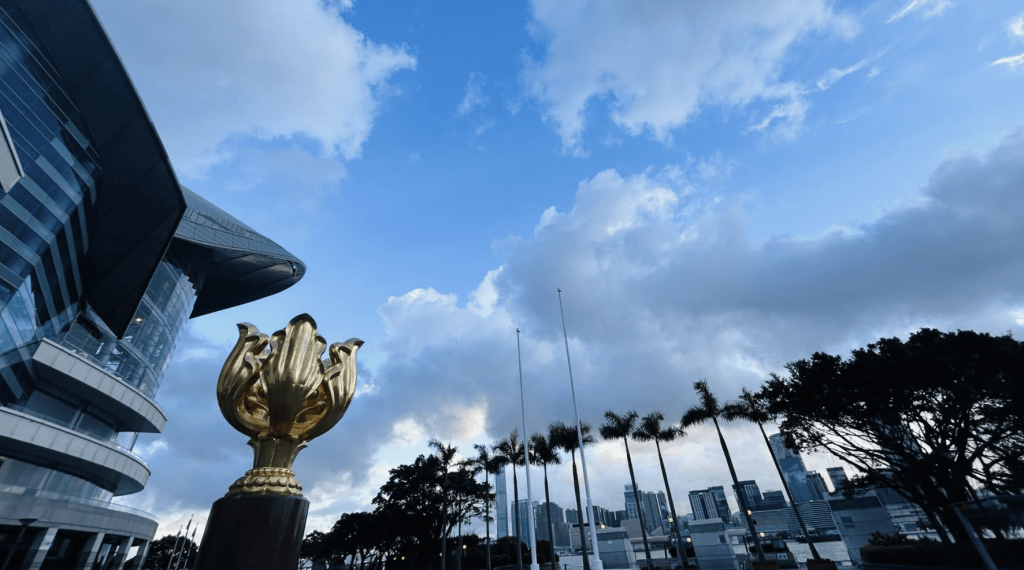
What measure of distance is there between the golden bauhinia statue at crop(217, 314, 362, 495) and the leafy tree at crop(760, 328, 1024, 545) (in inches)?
857

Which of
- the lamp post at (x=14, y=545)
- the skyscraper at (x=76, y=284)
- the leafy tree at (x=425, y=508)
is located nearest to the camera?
the skyscraper at (x=76, y=284)

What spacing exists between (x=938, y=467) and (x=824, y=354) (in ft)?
19.2

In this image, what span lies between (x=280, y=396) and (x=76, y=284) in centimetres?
3760

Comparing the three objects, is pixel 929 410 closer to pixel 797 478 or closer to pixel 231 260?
pixel 231 260

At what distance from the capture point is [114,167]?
92.0 ft

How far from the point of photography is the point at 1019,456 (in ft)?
56.1

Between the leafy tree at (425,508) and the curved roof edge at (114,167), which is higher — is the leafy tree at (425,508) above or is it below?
below

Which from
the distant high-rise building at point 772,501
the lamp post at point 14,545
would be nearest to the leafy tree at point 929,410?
the lamp post at point 14,545

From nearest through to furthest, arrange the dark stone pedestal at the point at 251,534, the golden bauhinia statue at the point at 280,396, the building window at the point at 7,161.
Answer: the dark stone pedestal at the point at 251,534
the golden bauhinia statue at the point at 280,396
the building window at the point at 7,161

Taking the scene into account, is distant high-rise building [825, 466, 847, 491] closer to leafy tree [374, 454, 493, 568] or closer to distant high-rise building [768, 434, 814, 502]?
leafy tree [374, 454, 493, 568]

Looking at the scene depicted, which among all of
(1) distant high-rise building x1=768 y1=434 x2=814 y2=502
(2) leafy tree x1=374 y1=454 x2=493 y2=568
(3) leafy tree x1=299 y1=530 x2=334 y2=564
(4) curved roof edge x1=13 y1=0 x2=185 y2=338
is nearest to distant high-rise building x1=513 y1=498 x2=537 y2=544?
(2) leafy tree x1=374 y1=454 x2=493 y2=568

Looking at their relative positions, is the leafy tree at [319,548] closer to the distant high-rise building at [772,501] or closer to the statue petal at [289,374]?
the statue petal at [289,374]

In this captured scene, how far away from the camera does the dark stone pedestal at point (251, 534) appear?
3619 millimetres

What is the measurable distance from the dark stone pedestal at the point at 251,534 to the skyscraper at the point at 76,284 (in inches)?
844
